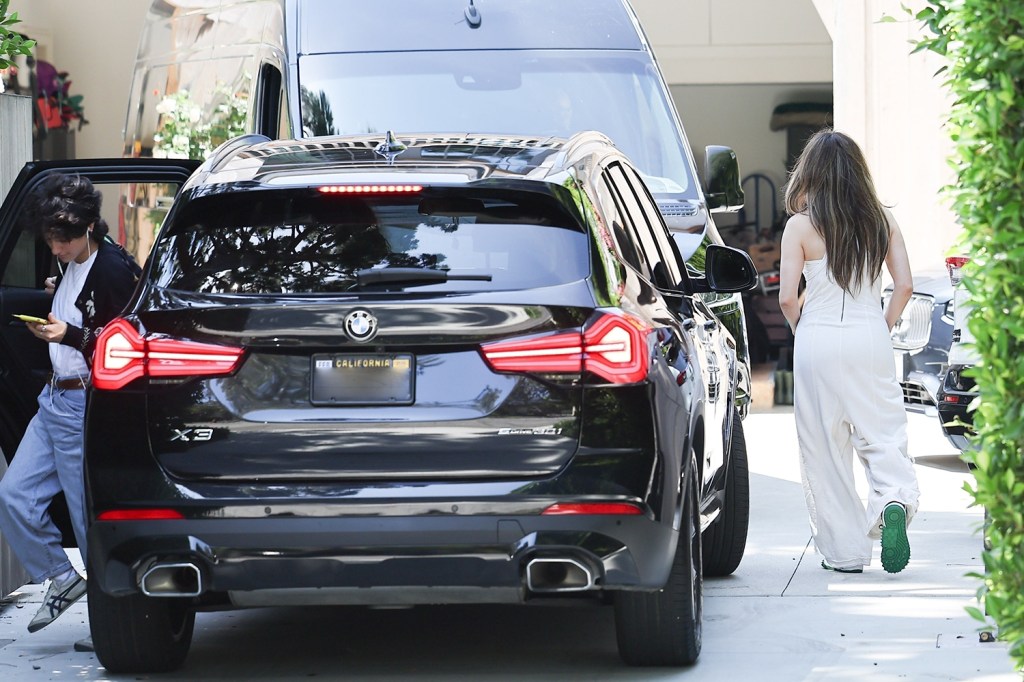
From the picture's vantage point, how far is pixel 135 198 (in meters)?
13.4

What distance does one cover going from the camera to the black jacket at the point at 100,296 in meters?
6.45

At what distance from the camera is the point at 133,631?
19.0 feet

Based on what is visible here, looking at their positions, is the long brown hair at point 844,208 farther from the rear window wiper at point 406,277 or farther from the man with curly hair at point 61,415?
the man with curly hair at point 61,415

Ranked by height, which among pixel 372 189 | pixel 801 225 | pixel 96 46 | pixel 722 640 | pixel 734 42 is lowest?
pixel 722 640

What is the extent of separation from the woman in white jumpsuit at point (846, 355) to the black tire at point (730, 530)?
30 centimetres

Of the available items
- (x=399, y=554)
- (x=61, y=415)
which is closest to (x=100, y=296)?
(x=61, y=415)

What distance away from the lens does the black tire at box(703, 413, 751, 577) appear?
7.74m

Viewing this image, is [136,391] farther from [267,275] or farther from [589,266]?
[589,266]

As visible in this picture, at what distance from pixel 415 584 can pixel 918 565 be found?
354 centimetres

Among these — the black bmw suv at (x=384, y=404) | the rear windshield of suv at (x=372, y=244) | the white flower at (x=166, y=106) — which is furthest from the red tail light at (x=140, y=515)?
the white flower at (x=166, y=106)

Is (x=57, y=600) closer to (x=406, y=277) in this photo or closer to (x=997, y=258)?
(x=406, y=277)

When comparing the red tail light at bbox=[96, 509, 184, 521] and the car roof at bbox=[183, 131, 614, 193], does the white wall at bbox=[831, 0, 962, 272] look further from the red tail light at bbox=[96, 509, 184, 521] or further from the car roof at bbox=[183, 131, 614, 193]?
the red tail light at bbox=[96, 509, 184, 521]

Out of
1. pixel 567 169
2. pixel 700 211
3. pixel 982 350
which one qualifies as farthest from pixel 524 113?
pixel 982 350

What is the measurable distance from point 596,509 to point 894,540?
283 centimetres
